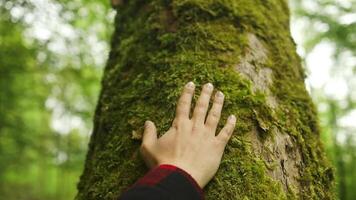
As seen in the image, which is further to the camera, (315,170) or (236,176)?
(315,170)

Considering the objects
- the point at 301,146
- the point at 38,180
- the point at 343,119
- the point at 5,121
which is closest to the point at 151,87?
the point at 301,146

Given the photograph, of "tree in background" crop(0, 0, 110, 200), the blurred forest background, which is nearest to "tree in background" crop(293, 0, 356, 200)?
the blurred forest background

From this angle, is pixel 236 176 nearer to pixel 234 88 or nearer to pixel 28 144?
pixel 234 88

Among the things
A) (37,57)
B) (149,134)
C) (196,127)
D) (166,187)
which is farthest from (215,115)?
(37,57)

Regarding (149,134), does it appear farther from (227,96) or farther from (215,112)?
(227,96)

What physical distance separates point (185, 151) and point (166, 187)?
8.7 inches

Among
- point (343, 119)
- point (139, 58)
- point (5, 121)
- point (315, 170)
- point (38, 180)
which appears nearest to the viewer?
point (315, 170)

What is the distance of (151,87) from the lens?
7.03 feet

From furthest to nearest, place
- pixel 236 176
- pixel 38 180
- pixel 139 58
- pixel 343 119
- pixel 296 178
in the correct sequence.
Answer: pixel 38 180, pixel 343 119, pixel 139 58, pixel 296 178, pixel 236 176

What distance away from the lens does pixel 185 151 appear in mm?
1716

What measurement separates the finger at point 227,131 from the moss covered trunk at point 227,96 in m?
0.04

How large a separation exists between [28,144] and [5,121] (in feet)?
2.67

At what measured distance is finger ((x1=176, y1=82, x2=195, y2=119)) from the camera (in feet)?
6.13

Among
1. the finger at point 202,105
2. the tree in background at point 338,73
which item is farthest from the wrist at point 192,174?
the tree in background at point 338,73
